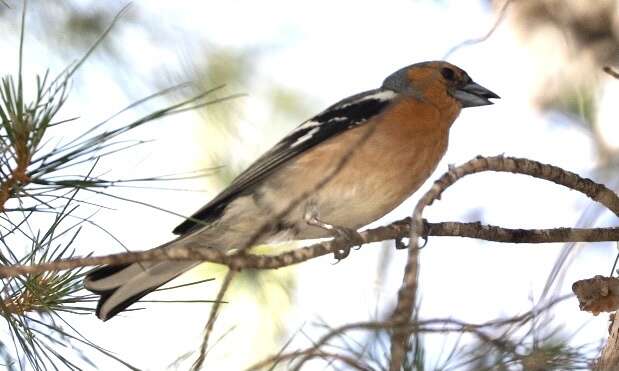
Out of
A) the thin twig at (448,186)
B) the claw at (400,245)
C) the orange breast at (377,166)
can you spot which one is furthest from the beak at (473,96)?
the thin twig at (448,186)

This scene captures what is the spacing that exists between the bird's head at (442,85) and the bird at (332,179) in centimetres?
9

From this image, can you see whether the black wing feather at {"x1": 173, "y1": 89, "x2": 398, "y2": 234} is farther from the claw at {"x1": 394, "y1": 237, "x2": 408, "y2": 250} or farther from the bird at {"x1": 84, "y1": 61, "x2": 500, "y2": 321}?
the claw at {"x1": 394, "y1": 237, "x2": 408, "y2": 250}

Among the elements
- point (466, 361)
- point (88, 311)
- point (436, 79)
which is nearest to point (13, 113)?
point (88, 311)

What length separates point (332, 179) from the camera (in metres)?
4.34

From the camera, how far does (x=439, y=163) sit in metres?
4.69

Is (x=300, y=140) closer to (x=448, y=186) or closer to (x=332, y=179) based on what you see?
(x=332, y=179)

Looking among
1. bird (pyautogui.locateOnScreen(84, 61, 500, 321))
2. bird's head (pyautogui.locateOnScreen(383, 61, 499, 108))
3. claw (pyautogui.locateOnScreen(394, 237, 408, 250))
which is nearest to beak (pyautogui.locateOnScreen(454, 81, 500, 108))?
bird's head (pyautogui.locateOnScreen(383, 61, 499, 108))

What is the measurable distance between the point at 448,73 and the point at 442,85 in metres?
0.16

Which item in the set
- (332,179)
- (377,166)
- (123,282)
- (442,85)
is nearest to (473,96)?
(442,85)

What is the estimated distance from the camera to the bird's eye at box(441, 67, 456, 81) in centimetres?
512

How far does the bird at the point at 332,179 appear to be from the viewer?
4.34 m

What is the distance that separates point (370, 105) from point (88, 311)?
1.97m

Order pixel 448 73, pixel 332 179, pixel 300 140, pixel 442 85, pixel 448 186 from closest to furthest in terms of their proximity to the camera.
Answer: pixel 448 186 < pixel 332 179 < pixel 300 140 < pixel 442 85 < pixel 448 73

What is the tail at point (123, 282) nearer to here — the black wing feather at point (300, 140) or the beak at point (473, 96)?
the black wing feather at point (300, 140)
